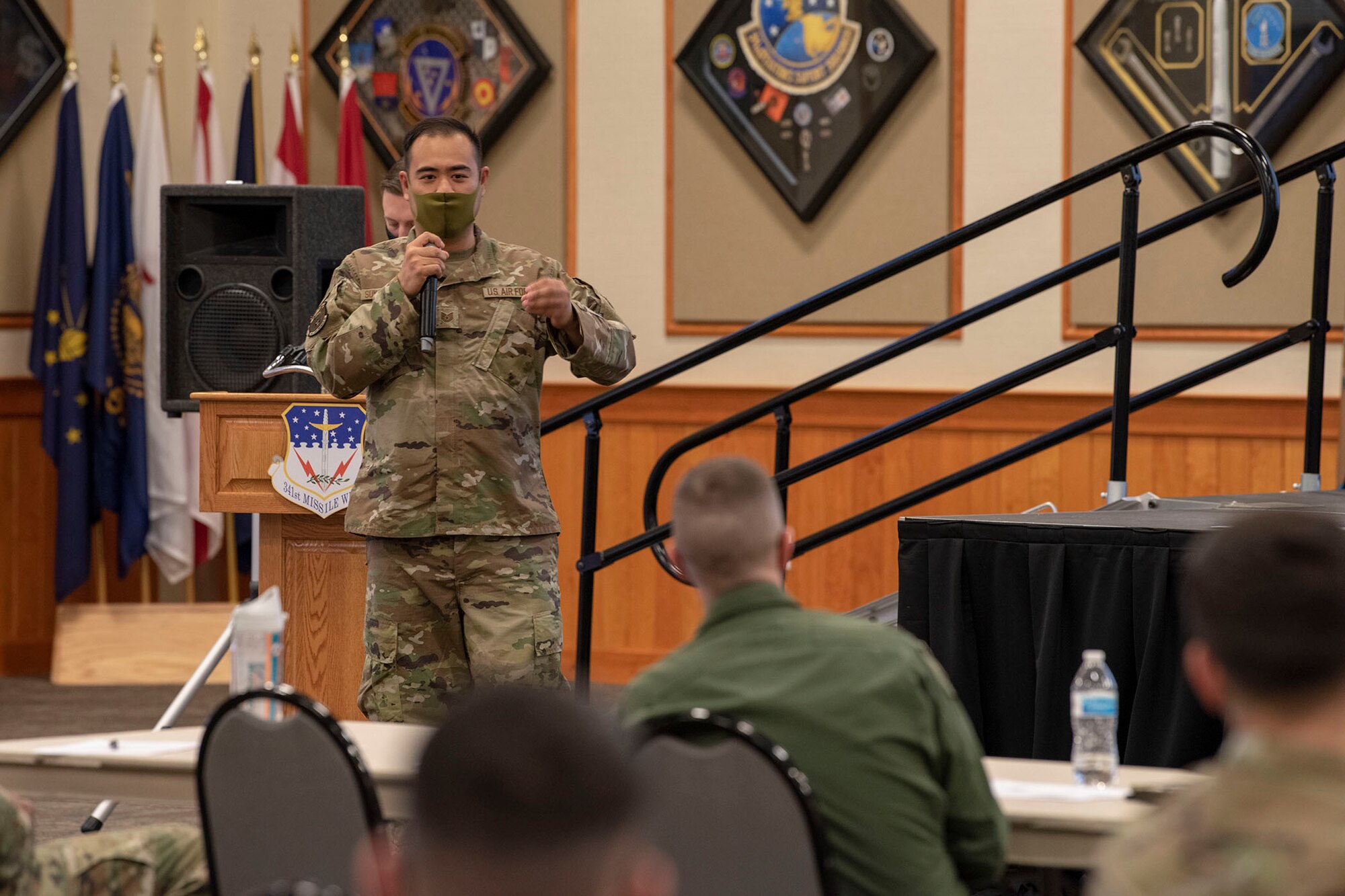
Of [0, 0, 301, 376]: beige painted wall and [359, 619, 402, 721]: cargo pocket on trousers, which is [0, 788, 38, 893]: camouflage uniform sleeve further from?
[0, 0, 301, 376]: beige painted wall

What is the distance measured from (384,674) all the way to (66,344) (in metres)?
3.72

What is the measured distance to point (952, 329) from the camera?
4090 mm

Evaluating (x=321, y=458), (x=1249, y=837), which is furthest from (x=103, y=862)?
(x=321, y=458)

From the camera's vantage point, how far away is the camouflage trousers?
3141mm

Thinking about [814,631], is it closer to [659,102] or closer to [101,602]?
[659,102]

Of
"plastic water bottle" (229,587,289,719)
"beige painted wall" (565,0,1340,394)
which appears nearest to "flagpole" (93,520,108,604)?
"beige painted wall" (565,0,1340,394)

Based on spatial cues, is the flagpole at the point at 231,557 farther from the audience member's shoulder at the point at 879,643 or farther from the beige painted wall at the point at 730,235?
the audience member's shoulder at the point at 879,643

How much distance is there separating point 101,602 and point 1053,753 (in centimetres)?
447

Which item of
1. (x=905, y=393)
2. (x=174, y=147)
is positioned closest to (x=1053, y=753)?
(x=905, y=393)

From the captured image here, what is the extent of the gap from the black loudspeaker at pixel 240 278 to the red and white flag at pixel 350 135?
6.31 feet

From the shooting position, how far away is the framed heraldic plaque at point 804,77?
5.84 m

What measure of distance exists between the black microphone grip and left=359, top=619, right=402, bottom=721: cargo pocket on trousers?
54 cm

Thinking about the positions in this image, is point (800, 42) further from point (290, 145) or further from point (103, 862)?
point (103, 862)

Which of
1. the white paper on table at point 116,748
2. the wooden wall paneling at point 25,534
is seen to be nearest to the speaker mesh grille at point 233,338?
the white paper on table at point 116,748
